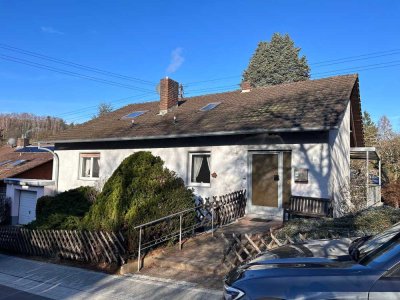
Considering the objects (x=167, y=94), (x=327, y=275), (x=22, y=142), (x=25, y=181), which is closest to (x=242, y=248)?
(x=327, y=275)

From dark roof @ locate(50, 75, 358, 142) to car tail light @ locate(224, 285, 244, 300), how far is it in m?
Result: 7.74

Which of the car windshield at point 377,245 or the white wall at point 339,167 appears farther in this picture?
the white wall at point 339,167

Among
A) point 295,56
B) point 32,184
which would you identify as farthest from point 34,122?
point 32,184

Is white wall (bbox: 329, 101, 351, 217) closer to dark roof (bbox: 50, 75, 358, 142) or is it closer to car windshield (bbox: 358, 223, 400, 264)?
dark roof (bbox: 50, 75, 358, 142)

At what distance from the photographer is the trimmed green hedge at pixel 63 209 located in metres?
11.3

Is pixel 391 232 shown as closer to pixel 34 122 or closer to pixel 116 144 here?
pixel 116 144

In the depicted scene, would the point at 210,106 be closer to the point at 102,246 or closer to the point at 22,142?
the point at 102,246

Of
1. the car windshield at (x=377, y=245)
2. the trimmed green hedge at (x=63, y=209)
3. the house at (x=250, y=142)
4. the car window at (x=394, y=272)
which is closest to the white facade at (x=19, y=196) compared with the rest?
the house at (x=250, y=142)

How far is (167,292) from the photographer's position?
6715mm

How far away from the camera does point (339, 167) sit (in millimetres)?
12102

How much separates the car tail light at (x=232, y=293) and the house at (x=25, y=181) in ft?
54.7

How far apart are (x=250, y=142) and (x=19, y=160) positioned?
67.8ft

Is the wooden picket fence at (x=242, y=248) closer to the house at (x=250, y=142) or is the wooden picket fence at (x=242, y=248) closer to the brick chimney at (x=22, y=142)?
the house at (x=250, y=142)

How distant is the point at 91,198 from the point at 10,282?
648 centimetres
